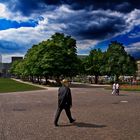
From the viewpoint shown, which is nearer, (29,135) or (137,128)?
(29,135)

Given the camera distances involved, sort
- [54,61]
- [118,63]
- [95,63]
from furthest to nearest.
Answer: [95,63]
[118,63]
[54,61]

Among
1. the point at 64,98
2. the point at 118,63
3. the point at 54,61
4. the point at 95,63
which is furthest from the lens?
the point at 95,63

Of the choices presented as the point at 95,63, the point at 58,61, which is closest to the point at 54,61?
the point at 58,61

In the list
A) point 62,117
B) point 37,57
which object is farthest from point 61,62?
point 62,117

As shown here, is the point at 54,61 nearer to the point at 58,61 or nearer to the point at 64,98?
the point at 58,61

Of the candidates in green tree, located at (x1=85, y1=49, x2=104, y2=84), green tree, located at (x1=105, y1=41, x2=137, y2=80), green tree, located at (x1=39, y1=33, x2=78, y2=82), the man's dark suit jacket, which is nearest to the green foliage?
green tree, located at (x1=39, y1=33, x2=78, y2=82)

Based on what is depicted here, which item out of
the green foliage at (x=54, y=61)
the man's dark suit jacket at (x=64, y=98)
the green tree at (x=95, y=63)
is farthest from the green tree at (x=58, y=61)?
the man's dark suit jacket at (x=64, y=98)

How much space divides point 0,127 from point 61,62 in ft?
195

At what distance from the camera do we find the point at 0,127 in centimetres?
1412

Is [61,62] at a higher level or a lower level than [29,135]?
higher

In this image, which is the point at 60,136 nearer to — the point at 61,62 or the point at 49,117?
the point at 49,117

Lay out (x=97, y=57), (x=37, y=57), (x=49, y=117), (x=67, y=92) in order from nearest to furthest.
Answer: (x=67, y=92) → (x=49, y=117) → (x=37, y=57) → (x=97, y=57)

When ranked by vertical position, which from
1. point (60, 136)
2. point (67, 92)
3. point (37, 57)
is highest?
point (37, 57)

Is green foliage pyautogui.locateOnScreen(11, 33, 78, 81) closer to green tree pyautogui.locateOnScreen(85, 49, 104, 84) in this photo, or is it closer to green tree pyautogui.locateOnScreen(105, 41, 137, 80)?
green tree pyautogui.locateOnScreen(105, 41, 137, 80)
